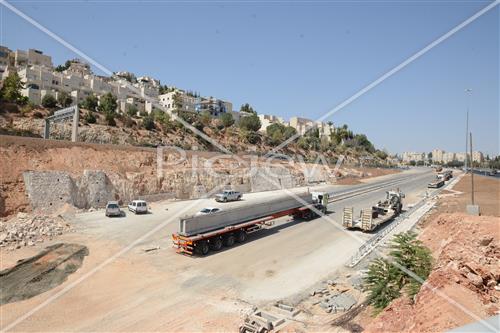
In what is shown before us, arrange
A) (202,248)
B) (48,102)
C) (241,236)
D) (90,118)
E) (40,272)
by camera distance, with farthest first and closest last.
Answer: (48,102), (90,118), (241,236), (202,248), (40,272)

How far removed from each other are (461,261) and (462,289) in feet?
5.62

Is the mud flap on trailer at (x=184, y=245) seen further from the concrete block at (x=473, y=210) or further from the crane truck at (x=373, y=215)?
the concrete block at (x=473, y=210)

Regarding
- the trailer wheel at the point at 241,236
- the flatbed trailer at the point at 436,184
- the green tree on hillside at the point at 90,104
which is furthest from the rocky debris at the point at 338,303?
the green tree on hillside at the point at 90,104

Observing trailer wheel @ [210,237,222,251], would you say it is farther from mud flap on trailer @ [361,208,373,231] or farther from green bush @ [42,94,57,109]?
green bush @ [42,94,57,109]

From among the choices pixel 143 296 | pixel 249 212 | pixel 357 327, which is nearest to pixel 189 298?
pixel 143 296

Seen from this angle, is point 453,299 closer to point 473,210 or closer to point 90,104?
point 473,210

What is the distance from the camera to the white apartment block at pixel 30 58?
112 metres

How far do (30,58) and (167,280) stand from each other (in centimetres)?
13361

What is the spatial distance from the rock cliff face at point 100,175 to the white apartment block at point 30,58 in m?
101

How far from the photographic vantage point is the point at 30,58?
116 metres

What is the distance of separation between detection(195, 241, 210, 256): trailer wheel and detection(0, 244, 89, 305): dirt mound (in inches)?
236

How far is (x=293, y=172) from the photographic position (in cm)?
5972

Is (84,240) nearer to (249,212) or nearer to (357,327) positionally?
(249,212)

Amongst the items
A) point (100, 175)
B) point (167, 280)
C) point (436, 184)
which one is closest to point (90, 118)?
point (100, 175)
